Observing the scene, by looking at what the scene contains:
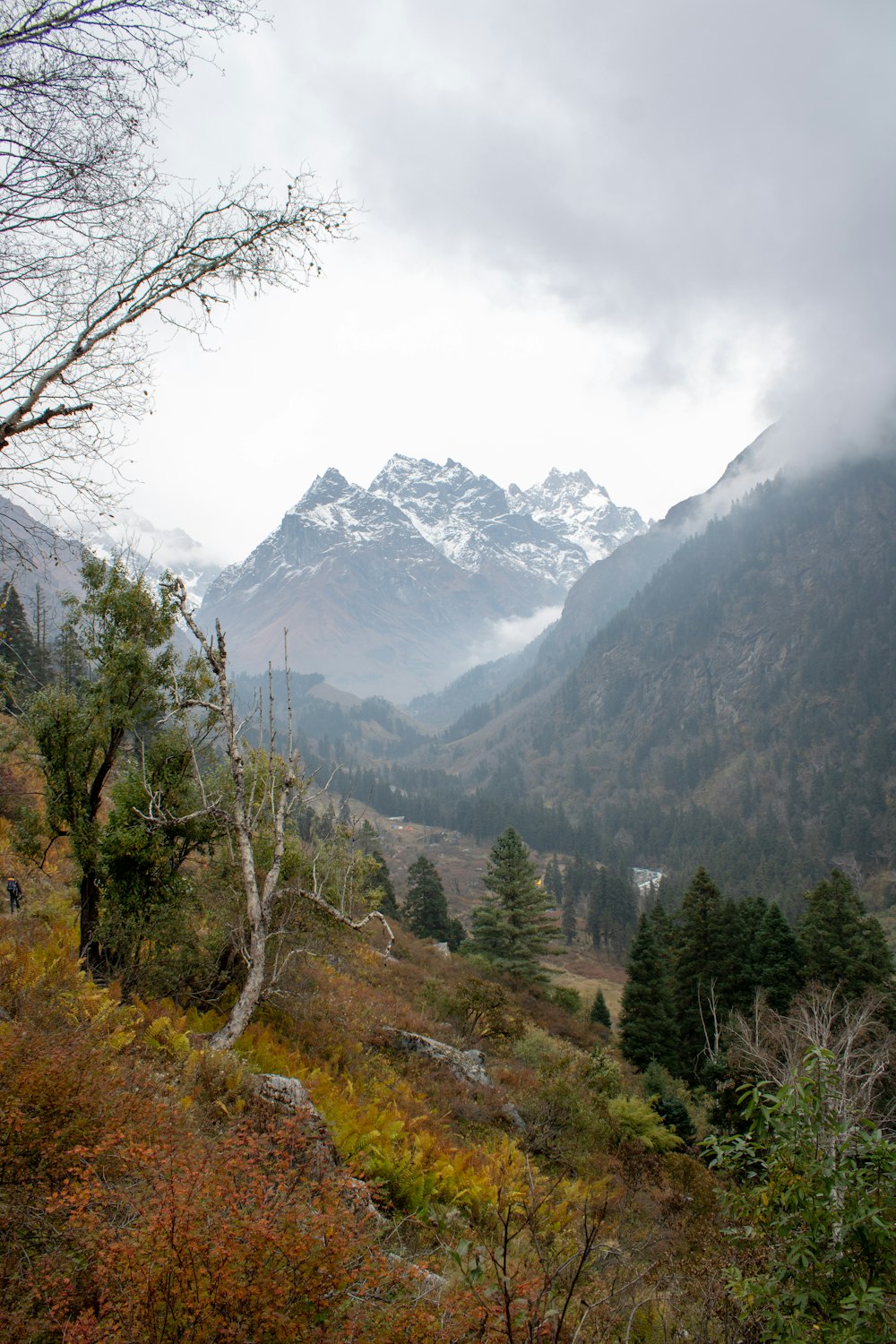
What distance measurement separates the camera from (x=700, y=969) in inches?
1396

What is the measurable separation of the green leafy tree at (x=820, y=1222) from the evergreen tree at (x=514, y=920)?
30.0 metres

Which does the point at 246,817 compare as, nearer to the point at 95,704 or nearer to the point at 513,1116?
the point at 95,704

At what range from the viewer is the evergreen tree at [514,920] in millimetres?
33625

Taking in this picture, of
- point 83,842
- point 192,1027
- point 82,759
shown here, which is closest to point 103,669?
point 82,759

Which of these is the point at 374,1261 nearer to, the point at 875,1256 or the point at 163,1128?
the point at 163,1128

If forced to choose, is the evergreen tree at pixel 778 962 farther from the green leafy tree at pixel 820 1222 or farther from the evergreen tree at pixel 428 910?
the green leafy tree at pixel 820 1222

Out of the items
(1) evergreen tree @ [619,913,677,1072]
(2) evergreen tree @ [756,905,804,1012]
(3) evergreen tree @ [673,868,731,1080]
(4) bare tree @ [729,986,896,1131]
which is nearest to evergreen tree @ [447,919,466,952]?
(1) evergreen tree @ [619,913,677,1072]

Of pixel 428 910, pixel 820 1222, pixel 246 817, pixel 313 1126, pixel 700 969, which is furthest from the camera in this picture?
pixel 428 910

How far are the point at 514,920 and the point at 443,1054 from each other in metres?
20.9

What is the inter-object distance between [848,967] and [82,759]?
1294 inches

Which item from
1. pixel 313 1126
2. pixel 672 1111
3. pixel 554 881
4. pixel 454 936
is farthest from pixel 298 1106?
pixel 554 881

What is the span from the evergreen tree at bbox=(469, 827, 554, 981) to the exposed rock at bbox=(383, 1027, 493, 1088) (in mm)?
19185

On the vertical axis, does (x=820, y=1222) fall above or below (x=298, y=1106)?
above

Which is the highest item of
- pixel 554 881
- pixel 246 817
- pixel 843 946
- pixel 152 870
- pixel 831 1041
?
pixel 246 817
